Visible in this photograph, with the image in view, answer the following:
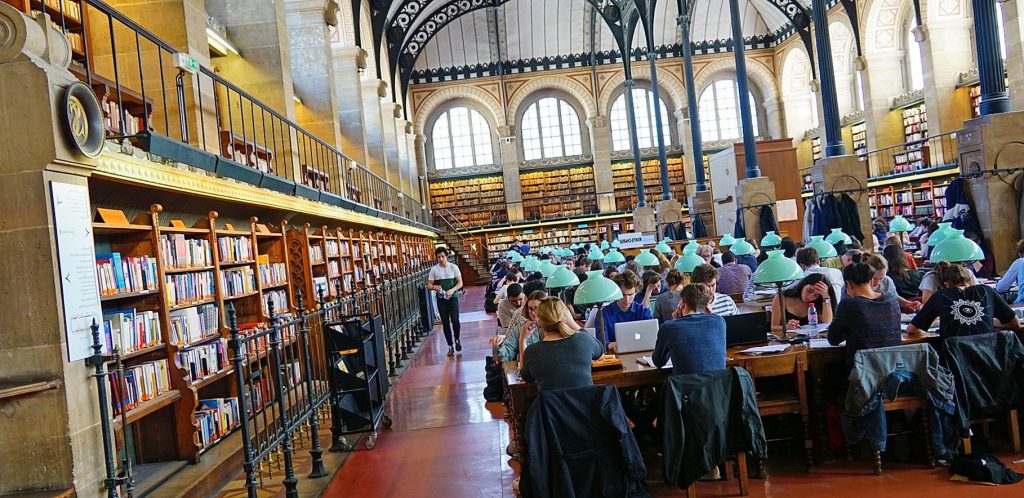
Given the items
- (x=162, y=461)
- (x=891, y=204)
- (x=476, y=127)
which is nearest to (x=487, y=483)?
(x=162, y=461)

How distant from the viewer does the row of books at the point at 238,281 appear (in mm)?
6084

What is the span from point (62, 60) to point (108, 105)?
92.9 inches

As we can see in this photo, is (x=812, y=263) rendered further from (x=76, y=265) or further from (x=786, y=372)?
(x=76, y=265)

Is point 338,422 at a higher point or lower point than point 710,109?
lower

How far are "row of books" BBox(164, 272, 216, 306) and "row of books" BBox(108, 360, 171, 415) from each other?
0.53 meters

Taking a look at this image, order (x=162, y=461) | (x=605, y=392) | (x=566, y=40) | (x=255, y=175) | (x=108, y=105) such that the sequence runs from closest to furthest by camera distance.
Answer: (x=605, y=392), (x=162, y=461), (x=108, y=105), (x=255, y=175), (x=566, y=40)

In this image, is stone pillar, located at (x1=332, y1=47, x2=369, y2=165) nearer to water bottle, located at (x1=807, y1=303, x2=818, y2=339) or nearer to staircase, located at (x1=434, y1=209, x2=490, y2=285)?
staircase, located at (x1=434, y1=209, x2=490, y2=285)

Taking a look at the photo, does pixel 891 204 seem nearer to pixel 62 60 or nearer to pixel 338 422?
pixel 338 422

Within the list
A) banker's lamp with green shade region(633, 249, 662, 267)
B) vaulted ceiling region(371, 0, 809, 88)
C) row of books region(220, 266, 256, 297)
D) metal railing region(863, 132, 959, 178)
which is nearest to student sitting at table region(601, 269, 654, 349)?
banker's lamp with green shade region(633, 249, 662, 267)

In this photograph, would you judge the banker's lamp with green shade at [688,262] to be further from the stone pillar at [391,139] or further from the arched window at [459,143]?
the arched window at [459,143]

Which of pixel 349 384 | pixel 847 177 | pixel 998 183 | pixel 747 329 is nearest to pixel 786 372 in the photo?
pixel 747 329

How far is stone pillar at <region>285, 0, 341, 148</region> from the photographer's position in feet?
38.0

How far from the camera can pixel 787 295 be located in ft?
16.1

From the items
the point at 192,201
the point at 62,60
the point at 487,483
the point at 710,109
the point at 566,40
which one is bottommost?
the point at 487,483
